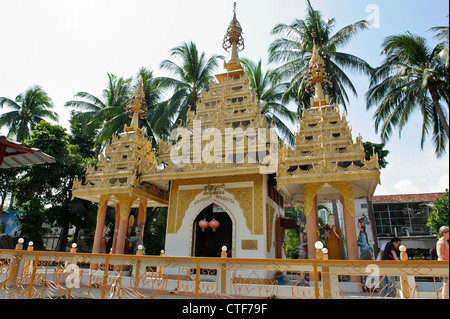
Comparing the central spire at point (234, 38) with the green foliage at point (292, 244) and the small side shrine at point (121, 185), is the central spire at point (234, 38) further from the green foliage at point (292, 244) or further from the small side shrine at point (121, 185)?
the green foliage at point (292, 244)

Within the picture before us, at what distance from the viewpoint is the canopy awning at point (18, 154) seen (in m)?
6.58

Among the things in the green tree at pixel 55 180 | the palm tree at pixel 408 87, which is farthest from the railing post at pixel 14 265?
the palm tree at pixel 408 87

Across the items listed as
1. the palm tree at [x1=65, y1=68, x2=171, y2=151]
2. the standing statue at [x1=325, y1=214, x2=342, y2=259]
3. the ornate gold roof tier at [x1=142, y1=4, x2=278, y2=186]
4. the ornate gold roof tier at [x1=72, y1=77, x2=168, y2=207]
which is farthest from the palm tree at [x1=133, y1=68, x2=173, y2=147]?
the standing statue at [x1=325, y1=214, x2=342, y2=259]

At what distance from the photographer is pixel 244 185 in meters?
11.4

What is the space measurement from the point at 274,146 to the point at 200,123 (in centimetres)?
354

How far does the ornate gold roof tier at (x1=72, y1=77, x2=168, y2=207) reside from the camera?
41.5 ft

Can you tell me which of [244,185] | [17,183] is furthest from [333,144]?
[17,183]

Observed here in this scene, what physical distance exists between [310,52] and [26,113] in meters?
26.5

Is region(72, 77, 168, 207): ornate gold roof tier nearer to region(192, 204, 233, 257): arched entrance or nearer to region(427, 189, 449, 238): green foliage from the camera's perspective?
region(192, 204, 233, 257): arched entrance

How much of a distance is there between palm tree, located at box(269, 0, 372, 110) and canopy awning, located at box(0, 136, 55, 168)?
16.5 metres

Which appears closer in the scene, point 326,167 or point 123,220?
point 326,167

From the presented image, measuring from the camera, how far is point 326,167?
9.79 metres

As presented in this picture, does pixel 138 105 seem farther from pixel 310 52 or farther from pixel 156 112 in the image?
pixel 310 52

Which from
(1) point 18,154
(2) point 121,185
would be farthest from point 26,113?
(1) point 18,154
